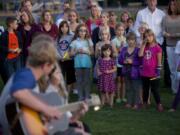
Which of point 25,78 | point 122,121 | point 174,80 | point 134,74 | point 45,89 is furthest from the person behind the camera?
point 174,80

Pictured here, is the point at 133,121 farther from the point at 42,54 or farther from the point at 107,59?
the point at 42,54

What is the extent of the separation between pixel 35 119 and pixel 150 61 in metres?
4.78

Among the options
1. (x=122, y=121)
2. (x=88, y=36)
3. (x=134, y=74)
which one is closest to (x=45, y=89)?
(x=122, y=121)

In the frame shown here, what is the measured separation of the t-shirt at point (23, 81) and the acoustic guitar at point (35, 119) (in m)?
0.14

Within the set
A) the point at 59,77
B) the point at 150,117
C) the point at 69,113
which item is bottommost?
the point at 150,117

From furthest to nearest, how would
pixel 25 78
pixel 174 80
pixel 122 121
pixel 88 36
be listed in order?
pixel 174 80
pixel 88 36
pixel 122 121
pixel 25 78

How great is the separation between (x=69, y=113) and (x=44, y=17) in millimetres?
5986

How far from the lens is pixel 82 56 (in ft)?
31.9

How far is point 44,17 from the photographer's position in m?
10.7

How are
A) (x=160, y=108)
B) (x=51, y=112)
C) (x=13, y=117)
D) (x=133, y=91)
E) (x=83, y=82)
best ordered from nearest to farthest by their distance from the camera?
(x=51, y=112), (x=13, y=117), (x=160, y=108), (x=133, y=91), (x=83, y=82)

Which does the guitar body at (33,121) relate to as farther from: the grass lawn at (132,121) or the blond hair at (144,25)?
the blond hair at (144,25)

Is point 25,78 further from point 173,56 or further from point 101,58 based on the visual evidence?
point 173,56

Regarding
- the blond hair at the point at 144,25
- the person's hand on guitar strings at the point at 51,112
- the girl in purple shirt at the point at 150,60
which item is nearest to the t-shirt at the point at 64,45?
the blond hair at the point at 144,25

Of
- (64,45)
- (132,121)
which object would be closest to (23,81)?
(132,121)
